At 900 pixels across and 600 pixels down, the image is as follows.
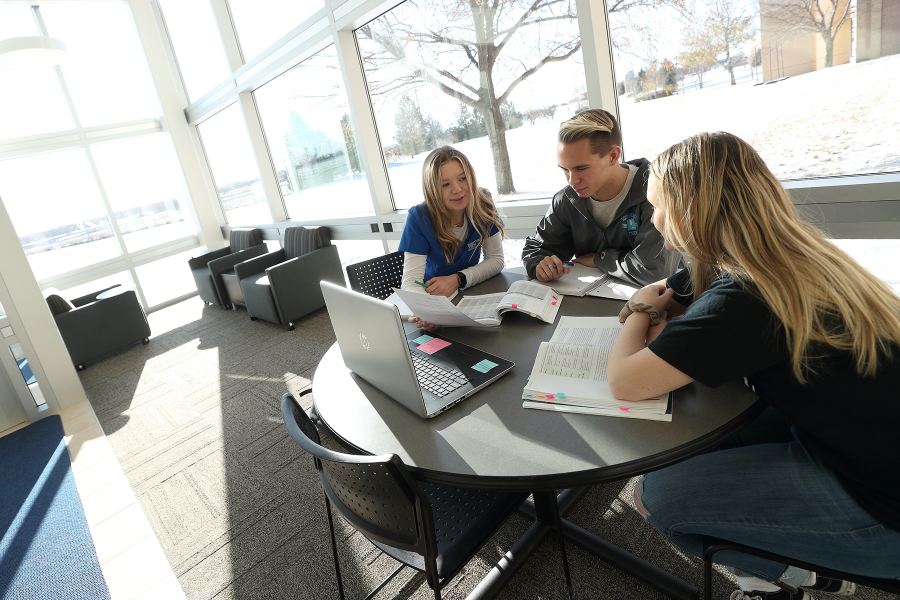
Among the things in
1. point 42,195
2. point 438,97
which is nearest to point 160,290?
point 42,195

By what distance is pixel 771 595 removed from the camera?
111 centimetres

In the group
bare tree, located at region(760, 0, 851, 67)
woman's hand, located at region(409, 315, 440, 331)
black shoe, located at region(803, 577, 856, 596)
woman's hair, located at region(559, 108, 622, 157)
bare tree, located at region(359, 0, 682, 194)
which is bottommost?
black shoe, located at region(803, 577, 856, 596)

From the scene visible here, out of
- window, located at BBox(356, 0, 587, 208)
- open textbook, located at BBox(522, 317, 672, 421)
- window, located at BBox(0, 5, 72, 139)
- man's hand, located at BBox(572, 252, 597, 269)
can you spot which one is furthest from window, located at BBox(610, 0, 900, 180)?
window, located at BBox(0, 5, 72, 139)

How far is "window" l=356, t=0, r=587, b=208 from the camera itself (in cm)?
272

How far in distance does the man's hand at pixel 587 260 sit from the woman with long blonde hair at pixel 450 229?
351 mm

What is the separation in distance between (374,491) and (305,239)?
406 centimetres

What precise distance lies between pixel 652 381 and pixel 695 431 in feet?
0.38

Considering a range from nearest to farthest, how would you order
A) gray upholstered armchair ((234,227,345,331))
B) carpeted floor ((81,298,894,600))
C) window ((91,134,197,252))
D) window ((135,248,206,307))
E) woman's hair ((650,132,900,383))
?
woman's hair ((650,132,900,383)), carpeted floor ((81,298,894,600)), gray upholstered armchair ((234,227,345,331)), window ((91,134,197,252)), window ((135,248,206,307))

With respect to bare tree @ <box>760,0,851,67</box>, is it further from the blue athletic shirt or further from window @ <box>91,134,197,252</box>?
window @ <box>91,134,197,252</box>

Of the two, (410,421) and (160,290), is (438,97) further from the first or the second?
(160,290)

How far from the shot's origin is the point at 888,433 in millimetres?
809

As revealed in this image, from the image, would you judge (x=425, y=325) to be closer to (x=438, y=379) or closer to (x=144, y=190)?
(x=438, y=379)

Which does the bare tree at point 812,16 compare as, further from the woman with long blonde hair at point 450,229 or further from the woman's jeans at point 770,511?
the woman's jeans at point 770,511

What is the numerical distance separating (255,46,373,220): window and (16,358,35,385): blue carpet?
2.82 metres
